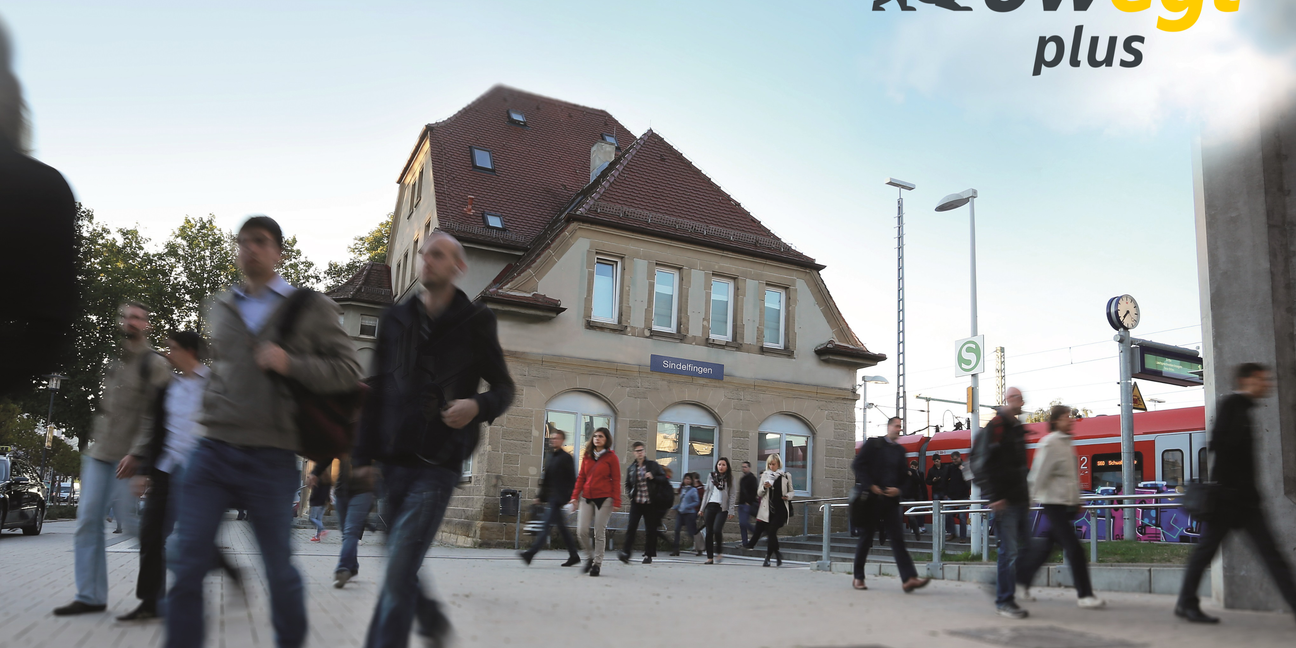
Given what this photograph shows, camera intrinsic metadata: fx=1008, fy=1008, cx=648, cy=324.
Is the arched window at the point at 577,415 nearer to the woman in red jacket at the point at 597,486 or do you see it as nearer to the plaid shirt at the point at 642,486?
the plaid shirt at the point at 642,486

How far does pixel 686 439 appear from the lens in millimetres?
24500

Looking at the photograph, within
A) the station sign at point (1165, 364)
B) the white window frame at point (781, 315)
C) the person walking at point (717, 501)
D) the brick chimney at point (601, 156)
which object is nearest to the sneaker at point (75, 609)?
the person walking at point (717, 501)

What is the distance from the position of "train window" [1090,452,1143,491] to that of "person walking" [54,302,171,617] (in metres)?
20.7

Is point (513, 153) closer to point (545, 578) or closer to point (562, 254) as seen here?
point (562, 254)

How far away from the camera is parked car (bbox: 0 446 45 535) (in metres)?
18.4

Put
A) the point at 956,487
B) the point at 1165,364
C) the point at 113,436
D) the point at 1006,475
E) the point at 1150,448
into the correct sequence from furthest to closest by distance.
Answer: the point at 1150,448 < the point at 956,487 < the point at 1165,364 < the point at 1006,475 < the point at 113,436

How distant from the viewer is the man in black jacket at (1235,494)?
6.98 meters

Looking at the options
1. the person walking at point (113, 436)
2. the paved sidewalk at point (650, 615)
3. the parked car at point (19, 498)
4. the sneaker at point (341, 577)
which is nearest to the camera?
the paved sidewalk at point (650, 615)

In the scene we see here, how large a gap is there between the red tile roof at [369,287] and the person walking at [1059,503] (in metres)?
27.7

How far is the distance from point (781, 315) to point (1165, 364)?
12.3 m

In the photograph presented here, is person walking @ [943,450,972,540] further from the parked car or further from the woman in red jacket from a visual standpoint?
the parked car

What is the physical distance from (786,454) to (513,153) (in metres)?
13.5

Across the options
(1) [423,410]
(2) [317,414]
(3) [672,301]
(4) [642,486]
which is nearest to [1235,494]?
(1) [423,410]

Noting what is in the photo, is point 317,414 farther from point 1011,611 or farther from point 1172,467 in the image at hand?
point 1172,467
